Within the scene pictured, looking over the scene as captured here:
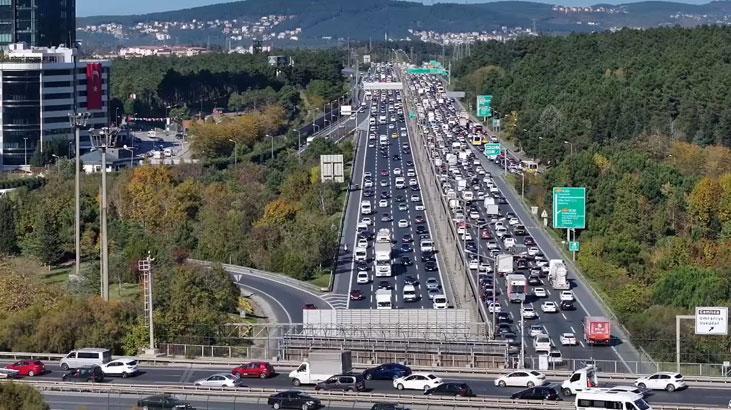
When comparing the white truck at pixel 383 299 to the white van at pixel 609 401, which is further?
the white truck at pixel 383 299

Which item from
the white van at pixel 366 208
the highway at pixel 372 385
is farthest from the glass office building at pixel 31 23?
the highway at pixel 372 385

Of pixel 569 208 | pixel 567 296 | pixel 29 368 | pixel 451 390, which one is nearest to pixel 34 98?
pixel 569 208

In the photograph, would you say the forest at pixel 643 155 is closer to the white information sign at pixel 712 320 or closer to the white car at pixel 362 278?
the white information sign at pixel 712 320

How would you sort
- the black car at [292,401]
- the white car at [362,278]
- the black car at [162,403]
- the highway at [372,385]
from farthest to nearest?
1. the white car at [362,278]
2. the highway at [372,385]
3. the black car at [292,401]
4. the black car at [162,403]

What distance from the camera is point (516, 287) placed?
42.1 meters

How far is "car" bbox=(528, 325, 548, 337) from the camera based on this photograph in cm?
3625

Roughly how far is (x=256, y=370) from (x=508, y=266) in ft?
63.9

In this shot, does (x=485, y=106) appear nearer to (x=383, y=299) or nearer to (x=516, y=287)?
(x=516, y=287)

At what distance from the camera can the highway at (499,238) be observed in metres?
37.2

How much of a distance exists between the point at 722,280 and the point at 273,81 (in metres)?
72.1

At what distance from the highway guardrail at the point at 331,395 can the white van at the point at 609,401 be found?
1.65 feet

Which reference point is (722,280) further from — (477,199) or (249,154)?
(249,154)

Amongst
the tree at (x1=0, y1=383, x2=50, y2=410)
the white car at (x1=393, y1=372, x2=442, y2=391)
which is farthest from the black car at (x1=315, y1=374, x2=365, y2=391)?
the tree at (x1=0, y1=383, x2=50, y2=410)

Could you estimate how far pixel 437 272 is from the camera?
47.2m
